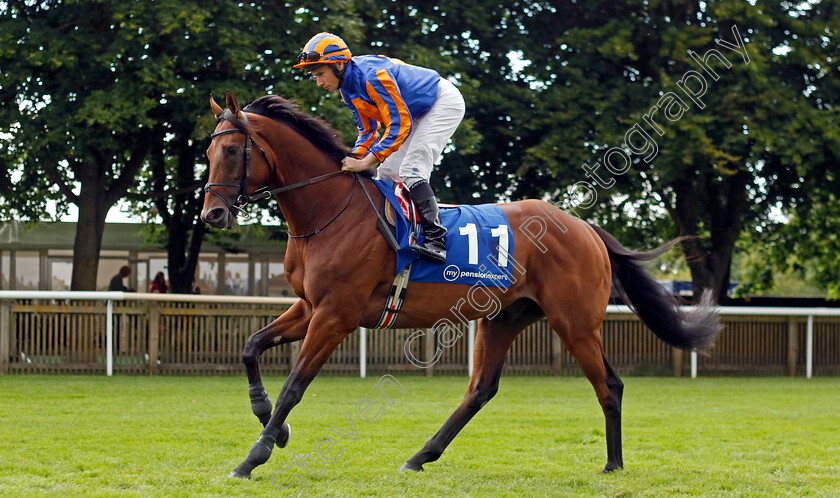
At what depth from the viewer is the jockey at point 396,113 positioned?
489cm

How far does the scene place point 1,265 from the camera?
17.8 meters

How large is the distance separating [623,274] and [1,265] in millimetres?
15258

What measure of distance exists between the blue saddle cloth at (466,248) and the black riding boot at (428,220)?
0.16 feet

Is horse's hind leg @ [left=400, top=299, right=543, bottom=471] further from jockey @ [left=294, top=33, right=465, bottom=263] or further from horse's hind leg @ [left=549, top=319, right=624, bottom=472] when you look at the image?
jockey @ [left=294, top=33, right=465, bottom=263]

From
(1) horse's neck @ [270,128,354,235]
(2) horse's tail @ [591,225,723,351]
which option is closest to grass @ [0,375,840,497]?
(2) horse's tail @ [591,225,723,351]

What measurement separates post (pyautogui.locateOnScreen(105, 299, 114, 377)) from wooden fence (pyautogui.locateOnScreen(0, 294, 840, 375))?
0.41ft

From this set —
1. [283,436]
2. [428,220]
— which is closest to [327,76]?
[428,220]

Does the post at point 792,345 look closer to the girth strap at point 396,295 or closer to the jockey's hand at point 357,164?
the girth strap at point 396,295

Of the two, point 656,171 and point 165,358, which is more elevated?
point 656,171

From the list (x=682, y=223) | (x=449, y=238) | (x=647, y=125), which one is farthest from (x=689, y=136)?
(x=449, y=238)

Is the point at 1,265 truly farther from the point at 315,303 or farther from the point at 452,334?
the point at 315,303

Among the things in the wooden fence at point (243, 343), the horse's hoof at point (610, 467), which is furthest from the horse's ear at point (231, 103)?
the wooden fence at point (243, 343)

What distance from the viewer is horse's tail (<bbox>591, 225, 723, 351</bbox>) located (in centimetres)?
608

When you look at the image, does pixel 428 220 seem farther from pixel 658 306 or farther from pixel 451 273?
pixel 658 306
